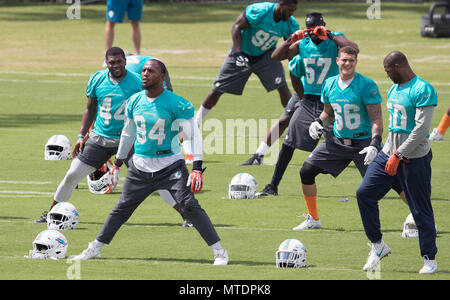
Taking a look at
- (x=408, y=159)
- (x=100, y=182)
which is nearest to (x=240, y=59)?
(x=100, y=182)

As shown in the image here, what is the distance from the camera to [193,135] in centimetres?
1084

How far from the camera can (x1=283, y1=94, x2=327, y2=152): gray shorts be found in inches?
561

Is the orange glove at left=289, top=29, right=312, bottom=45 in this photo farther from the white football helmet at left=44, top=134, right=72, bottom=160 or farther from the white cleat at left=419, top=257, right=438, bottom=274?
the white football helmet at left=44, top=134, right=72, bottom=160

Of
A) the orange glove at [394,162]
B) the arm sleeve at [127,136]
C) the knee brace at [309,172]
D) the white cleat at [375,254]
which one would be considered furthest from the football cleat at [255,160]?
the orange glove at [394,162]

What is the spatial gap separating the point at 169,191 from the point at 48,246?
1345mm

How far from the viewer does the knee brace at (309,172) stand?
12.6m

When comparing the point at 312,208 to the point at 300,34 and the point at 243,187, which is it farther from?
the point at 300,34

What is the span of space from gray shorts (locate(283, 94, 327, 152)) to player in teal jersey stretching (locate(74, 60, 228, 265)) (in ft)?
11.7

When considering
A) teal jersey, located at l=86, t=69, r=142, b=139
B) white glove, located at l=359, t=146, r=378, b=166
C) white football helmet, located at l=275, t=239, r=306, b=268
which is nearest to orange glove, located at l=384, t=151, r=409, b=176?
white glove, located at l=359, t=146, r=378, b=166

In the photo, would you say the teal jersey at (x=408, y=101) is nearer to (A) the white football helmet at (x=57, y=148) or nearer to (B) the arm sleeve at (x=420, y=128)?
(B) the arm sleeve at (x=420, y=128)

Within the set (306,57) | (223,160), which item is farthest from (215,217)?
(223,160)

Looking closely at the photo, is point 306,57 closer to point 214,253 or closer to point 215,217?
point 215,217

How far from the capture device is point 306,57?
14438mm

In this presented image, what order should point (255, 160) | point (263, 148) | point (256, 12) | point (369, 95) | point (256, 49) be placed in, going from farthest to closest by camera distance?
point (256, 49) → point (256, 12) → point (255, 160) → point (263, 148) → point (369, 95)
